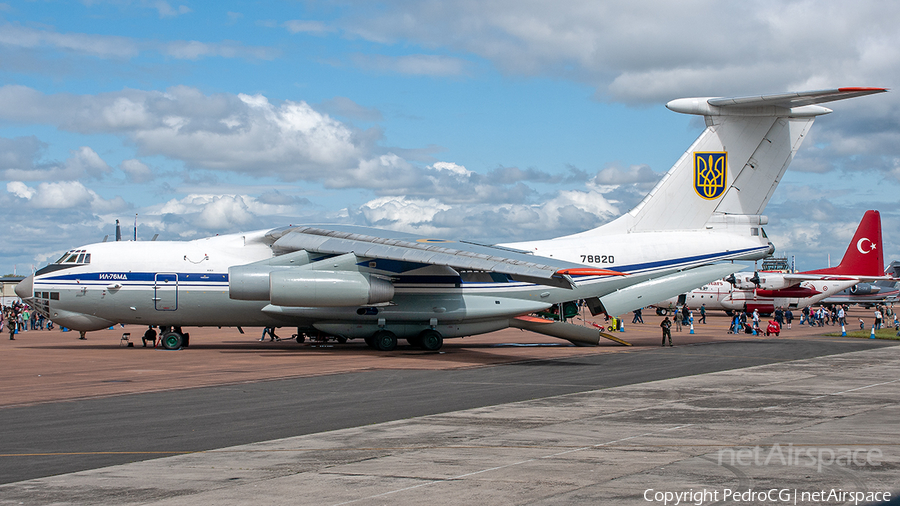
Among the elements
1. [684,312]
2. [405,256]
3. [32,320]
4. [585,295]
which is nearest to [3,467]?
[405,256]

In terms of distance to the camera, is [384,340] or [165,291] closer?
[165,291]

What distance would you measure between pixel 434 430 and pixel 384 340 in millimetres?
12828

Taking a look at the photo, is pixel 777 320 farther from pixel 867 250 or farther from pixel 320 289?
A: pixel 320 289

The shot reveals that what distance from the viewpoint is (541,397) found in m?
12.5

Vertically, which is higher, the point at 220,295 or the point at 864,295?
the point at 220,295

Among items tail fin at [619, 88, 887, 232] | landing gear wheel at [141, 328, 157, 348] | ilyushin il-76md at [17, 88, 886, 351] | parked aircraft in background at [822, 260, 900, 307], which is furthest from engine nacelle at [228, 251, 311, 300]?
parked aircraft in background at [822, 260, 900, 307]

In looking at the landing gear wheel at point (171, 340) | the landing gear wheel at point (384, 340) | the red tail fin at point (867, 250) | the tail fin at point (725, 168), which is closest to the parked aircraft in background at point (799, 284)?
the red tail fin at point (867, 250)

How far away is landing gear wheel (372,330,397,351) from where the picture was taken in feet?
72.5

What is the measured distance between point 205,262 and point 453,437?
1490 cm

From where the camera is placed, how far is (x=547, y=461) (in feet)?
24.4

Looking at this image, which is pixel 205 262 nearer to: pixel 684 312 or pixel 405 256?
pixel 405 256

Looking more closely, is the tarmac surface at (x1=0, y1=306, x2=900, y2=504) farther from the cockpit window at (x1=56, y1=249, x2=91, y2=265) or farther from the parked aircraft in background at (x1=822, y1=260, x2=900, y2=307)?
the parked aircraft in background at (x1=822, y1=260, x2=900, y2=307)

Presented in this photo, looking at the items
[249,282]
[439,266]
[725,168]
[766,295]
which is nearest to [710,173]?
[725,168]

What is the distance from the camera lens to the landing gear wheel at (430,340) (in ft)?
72.7
